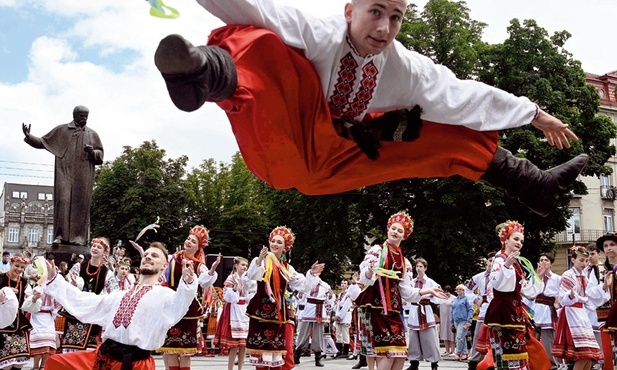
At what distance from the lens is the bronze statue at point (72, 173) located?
1270 centimetres

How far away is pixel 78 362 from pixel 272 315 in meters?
4.27

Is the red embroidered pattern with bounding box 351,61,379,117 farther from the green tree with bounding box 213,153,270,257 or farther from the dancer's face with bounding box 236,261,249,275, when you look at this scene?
the green tree with bounding box 213,153,270,257

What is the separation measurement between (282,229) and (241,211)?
31.2 meters

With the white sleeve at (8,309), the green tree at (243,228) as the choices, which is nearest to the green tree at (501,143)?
the white sleeve at (8,309)

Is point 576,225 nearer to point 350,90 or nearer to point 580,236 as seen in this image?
point 580,236

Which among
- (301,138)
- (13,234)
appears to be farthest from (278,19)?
(13,234)

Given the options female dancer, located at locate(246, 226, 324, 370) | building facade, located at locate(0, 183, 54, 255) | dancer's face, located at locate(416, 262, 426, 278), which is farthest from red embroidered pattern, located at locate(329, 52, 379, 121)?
building facade, located at locate(0, 183, 54, 255)

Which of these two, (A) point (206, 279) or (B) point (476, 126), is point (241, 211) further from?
(B) point (476, 126)

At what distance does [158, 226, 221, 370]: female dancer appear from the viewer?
10172mm

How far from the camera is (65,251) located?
12.3 metres

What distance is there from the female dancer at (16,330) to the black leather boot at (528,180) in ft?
26.0

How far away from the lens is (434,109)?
14.1ft

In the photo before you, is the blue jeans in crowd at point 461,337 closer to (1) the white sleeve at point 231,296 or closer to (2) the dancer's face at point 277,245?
(1) the white sleeve at point 231,296

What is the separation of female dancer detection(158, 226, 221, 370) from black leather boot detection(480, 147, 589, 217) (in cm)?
570
